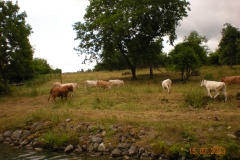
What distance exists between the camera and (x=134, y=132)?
42.7 ft

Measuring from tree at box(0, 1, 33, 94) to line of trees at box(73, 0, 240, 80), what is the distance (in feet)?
28.9

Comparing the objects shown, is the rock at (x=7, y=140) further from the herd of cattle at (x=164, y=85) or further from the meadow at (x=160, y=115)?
the herd of cattle at (x=164, y=85)

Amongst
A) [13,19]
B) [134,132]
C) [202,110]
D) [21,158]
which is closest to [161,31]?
[13,19]

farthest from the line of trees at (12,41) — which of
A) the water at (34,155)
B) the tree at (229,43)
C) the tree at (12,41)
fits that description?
the tree at (229,43)

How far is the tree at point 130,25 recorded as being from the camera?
31766mm

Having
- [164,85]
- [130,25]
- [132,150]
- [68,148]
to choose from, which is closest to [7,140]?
[68,148]

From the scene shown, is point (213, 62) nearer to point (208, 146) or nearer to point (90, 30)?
point (90, 30)

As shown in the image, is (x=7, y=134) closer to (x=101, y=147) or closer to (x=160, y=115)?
(x=101, y=147)

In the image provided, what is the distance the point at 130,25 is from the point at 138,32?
10.1 ft

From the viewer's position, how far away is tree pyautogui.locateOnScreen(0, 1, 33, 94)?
2628 cm

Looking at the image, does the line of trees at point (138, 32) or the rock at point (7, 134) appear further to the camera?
the line of trees at point (138, 32)

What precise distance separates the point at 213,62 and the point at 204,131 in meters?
55.0

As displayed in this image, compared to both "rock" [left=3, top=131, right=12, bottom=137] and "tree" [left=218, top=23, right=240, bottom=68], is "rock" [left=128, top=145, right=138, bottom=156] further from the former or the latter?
"tree" [left=218, top=23, right=240, bottom=68]

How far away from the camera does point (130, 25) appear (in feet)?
102
